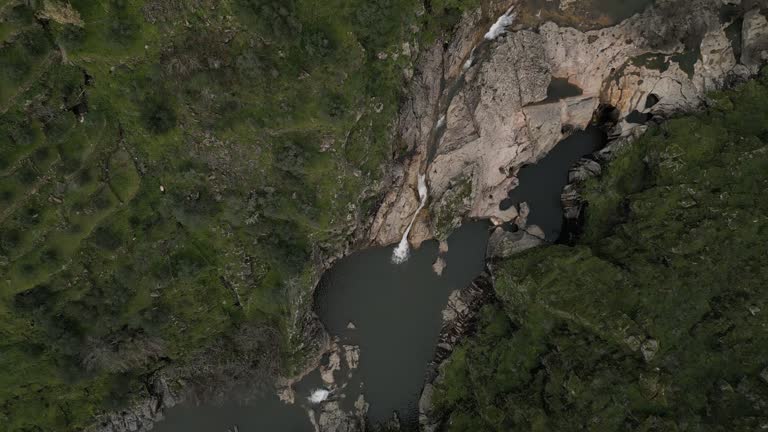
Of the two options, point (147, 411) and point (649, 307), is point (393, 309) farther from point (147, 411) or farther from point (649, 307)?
point (147, 411)

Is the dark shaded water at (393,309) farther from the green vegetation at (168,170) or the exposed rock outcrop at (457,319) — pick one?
the green vegetation at (168,170)

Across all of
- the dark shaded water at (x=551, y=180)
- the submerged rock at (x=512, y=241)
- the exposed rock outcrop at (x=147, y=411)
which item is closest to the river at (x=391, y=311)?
the dark shaded water at (x=551, y=180)

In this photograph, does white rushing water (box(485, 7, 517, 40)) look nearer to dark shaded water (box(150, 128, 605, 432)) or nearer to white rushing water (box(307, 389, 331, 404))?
dark shaded water (box(150, 128, 605, 432))

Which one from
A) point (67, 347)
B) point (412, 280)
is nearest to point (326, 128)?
point (412, 280)

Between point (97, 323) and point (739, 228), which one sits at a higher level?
point (739, 228)

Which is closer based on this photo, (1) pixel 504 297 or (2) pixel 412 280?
(1) pixel 504 297

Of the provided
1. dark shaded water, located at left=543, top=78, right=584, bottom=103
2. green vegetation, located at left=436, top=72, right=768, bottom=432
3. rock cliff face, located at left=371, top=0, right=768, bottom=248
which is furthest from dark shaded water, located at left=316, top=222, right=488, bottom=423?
dark shaded water, located at left=543, top=78, right=584, bottom=103

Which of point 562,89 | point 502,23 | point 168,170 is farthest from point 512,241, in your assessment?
point 168,170

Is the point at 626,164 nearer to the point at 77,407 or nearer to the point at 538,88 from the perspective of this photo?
the point at 538,88
